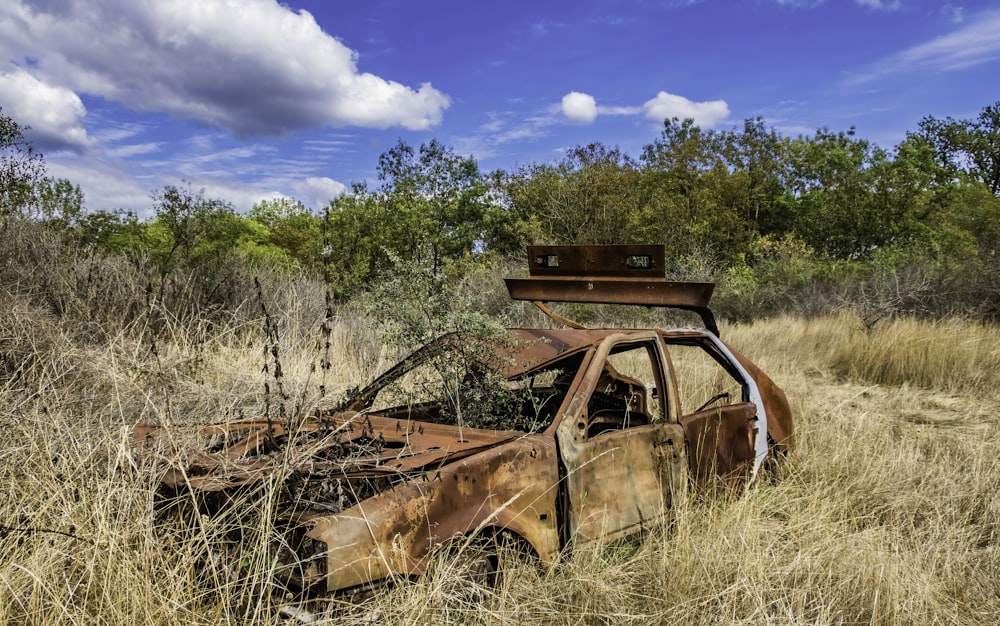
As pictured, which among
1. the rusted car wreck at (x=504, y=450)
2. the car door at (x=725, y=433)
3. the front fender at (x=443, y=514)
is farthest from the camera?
the car door at (x=725, y=433)

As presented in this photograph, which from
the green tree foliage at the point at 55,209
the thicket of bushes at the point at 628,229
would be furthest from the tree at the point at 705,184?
the green tree foliage at the point at 55,209

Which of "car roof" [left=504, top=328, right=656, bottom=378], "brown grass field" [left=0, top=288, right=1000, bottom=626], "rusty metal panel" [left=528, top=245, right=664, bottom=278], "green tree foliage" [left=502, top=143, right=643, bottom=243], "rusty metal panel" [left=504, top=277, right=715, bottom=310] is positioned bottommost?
"brown grass field" [left=0, top=288, right=1000, bottom=626]

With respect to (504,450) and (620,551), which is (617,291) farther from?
(504,450)

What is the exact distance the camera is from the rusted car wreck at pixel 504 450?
270 cm

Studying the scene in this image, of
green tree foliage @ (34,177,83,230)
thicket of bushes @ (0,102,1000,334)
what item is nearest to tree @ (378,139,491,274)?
thicket of bushes @ (0,102,1000,334)

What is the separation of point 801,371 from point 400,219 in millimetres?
15938

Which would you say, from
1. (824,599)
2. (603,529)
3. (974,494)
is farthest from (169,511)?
(974,494)

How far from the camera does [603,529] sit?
329cm

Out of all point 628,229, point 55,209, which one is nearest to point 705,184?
point 628,229

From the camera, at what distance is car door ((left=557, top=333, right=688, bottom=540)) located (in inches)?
129

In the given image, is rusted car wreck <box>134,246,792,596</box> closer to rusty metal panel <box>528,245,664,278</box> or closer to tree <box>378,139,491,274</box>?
rusty metal panel <box>528,245,664,278</box>

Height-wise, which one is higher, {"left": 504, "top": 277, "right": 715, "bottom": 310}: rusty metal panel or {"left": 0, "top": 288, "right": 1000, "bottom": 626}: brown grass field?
{"left": 504, "top": 277, "right": 715, "bottom": 310}: rusty metal panel

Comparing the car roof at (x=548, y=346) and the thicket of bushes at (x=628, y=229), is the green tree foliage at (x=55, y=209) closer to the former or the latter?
the thicket of bushes at (x=628, y=229)

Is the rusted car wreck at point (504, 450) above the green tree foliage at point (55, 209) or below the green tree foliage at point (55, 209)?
below
